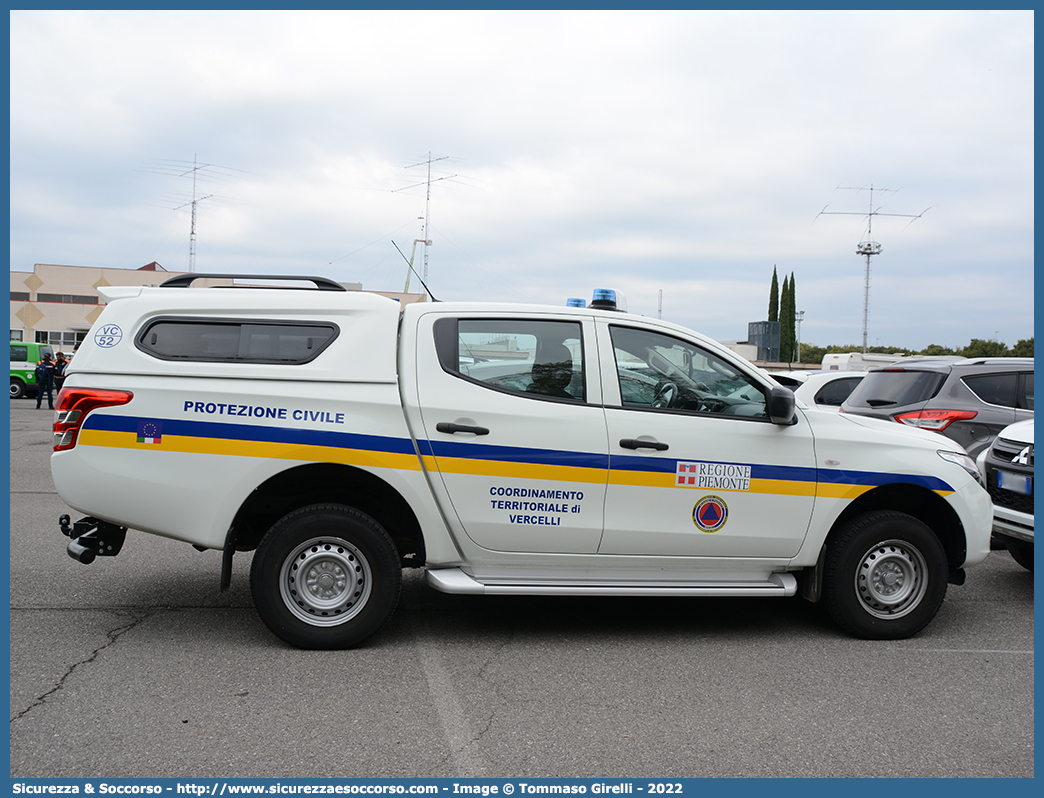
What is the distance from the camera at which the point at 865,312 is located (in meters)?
59.5

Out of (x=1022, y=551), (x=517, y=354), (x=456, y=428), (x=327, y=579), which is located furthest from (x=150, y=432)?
(x=1022, y=551)

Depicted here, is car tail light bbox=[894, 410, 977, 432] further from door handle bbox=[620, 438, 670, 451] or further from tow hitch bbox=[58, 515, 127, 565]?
tow hitch bbox=[58, 515, 127, 565]

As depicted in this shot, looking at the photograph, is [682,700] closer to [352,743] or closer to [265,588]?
[352,743]

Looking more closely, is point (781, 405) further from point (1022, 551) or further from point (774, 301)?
point (774, 301)

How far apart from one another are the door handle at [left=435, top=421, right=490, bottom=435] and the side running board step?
2.69ft

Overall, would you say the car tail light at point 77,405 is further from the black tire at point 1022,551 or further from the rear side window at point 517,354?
the black tire at point 1022,551

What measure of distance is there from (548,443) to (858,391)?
18.8ft

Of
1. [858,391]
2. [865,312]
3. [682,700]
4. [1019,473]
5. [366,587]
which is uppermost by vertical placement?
[865,312]

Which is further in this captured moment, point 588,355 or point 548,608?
point 548,608

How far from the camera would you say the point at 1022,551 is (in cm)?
664

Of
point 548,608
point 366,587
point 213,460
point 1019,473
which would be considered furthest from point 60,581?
point 1019,473

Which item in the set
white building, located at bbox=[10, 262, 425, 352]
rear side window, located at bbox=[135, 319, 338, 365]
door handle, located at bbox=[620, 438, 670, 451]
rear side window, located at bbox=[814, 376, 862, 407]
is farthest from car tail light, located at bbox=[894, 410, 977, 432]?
white building, located at bbox=[10, 262, 425, 352]

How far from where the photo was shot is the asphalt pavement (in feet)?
11.0

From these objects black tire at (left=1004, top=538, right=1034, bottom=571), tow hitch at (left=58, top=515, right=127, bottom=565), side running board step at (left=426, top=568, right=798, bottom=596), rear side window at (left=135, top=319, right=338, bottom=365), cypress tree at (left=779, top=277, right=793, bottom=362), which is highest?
cypress tree at (left=779, top=277, right=793, bottom=362)
